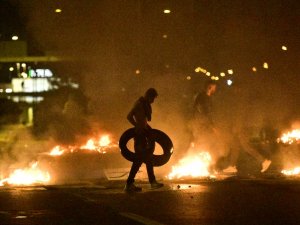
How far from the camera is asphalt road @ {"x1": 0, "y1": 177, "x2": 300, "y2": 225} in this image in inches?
311

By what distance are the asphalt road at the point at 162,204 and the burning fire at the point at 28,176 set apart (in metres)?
2.16

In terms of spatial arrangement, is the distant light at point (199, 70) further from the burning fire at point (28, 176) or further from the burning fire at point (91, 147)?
the burning fire at point (28, 176)

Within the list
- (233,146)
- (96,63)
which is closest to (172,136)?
(233,146)

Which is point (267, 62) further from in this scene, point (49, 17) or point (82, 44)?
point (49, 17)

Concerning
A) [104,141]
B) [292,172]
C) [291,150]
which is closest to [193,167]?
[292,172]

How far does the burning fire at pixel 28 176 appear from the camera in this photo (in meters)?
13.8

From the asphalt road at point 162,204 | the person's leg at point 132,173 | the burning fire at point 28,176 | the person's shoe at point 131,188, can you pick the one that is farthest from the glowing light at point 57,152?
the person's shoe at point 131,188

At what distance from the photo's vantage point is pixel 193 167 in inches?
575

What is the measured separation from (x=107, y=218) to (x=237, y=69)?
20373 mm

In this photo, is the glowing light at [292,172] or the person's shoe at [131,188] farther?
the glowing light at [292,172]

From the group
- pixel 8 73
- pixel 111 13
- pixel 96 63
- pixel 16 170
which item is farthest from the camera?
pixel 8 73

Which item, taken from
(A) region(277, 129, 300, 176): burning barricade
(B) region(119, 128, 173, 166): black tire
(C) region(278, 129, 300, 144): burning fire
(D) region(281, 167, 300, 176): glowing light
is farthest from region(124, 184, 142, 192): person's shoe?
(C) region(278, 129, 300, 144): burning fire

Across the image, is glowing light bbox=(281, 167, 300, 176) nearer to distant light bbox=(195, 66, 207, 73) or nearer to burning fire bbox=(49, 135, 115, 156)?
burning fire bbox=(49, 135, 115, 156)

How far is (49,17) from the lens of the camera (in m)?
20.0
